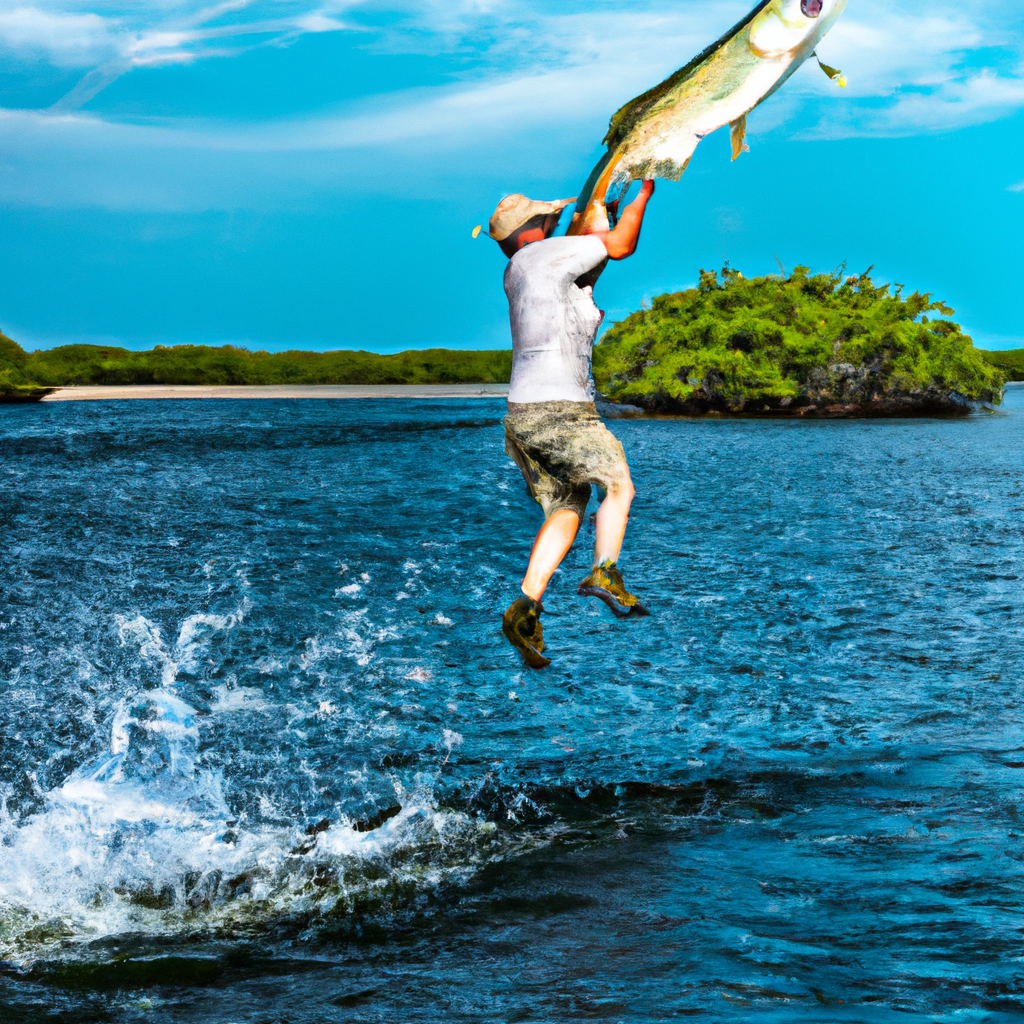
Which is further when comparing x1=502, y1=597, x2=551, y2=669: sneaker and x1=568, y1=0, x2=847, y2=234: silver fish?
x1=502, y1=597, x2=551, y2=669: sneaker

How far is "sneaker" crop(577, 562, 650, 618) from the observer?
6.75 meters

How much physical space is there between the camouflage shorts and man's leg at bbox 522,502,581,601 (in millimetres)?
80

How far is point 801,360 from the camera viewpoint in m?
44.2

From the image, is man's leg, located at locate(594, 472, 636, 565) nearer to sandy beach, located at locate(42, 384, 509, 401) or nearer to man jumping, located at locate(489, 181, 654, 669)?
man jumping, located at locate(489, 181, 654, 669)

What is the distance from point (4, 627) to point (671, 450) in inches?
810

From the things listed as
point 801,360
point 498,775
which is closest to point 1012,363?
point 801,360

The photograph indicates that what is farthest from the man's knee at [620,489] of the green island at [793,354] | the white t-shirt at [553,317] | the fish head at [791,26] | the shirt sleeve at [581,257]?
the green island at [793,354]

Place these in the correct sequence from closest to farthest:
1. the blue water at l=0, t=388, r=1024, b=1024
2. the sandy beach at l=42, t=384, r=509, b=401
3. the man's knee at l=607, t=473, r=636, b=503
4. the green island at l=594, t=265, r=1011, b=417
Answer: the blue water at l=0, t=388, r=1024, b=1024 → the man's knee at l=607, t=473, r=636, b=503 → the green island at l=594, t=265, r=1011, b=417 → the sandy beach at l=42, t=384, r=509, b=401

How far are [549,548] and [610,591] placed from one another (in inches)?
20.7

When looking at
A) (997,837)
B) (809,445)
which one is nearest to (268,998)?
(997,837)

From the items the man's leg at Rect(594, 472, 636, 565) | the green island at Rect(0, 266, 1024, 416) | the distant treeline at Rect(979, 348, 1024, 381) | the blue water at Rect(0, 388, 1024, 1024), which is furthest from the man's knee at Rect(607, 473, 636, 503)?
the distant treeline at Rect(979, 348, 1024, 381)

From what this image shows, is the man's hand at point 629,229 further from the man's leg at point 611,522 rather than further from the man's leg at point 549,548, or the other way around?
the man's leg at point 549,548

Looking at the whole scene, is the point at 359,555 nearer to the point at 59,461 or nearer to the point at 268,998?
the point at 268,998

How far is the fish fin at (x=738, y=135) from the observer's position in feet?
21.9
